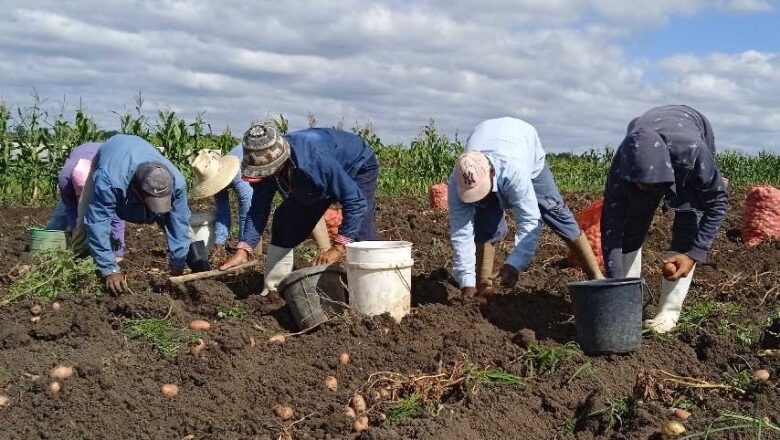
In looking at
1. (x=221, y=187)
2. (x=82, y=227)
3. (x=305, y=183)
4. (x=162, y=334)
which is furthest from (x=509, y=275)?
(x=82, y=227)

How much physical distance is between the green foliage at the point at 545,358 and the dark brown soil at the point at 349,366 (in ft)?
0.14

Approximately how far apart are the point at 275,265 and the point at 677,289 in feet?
8.62

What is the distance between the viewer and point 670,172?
161 inches

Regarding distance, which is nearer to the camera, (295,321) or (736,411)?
(736,411)

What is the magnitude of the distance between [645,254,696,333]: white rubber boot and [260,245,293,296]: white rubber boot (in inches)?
95.3

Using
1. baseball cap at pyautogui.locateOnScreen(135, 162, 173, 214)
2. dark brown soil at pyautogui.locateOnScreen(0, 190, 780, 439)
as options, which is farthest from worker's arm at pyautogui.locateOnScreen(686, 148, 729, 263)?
baseball cap at pyautogui.locateOnScreen(135, 162, 173, 214)

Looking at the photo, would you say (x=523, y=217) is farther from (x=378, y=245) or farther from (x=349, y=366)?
(x=349, y=366)

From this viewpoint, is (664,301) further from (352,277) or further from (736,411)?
(352,277)

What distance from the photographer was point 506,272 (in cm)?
454

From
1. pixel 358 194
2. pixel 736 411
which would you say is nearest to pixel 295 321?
pixel 358 194

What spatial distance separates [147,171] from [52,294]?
3.80 ft

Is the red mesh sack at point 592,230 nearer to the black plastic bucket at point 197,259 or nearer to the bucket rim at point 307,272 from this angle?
the bucket rim at point 307,272

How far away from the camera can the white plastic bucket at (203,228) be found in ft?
23.3

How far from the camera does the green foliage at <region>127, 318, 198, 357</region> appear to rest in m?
4.56
